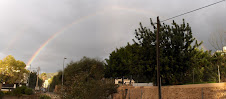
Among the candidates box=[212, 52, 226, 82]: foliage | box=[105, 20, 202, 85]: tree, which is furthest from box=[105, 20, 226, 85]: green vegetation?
box=[212, 52, 226, 82]: foliage

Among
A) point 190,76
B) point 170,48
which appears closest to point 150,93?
point 170,48

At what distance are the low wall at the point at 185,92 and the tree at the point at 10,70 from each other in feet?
181

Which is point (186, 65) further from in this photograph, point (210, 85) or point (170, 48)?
point (210, 85)

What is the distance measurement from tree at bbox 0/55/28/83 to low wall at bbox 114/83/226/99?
2168 inches

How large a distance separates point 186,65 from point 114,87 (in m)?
14.7

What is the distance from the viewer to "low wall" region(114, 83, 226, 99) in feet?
55.7

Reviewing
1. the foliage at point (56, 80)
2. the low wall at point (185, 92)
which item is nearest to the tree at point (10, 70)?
the foliage at point (56, 80)

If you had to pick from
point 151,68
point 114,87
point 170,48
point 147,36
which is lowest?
point 114,87

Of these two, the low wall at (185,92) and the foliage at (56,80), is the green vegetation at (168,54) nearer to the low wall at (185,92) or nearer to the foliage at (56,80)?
the low wall at (185,92)

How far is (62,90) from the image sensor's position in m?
21.4

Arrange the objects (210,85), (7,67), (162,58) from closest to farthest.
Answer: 1. (210,85)
2. (162,58)
3. (7,67)

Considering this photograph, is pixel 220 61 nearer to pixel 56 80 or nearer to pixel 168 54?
pixel 168 54

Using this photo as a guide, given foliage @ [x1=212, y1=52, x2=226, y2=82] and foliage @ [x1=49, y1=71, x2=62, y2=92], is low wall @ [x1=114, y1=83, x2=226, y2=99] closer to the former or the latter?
foliage @ [x1=212, y1=52, x2=226, y2=82]

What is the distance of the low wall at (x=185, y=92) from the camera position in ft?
55.7
